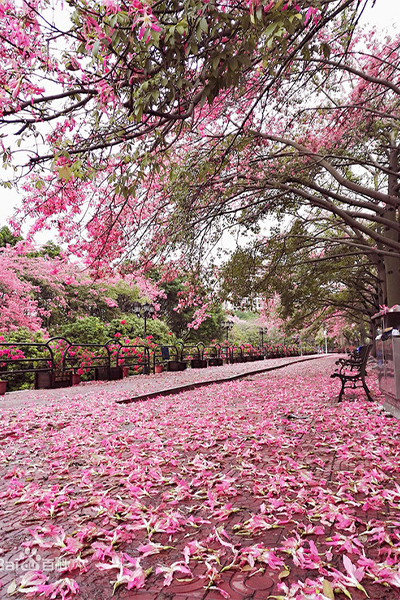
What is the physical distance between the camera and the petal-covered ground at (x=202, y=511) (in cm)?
201

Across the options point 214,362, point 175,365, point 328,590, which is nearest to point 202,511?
point 328,590

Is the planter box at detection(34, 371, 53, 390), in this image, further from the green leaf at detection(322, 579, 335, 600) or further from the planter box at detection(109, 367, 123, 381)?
the green leaf at detection(322, 579, 335, 600)

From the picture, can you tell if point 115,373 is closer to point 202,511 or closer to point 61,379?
point 61,379

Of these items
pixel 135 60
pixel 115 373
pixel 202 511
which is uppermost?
pixel 135 60

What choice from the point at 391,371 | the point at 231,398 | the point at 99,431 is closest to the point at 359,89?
the point at 391,371

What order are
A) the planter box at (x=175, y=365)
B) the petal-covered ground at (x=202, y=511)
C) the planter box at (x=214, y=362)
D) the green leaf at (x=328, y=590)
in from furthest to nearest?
the planter box at (x=214, y=362) < the planter box at (x=175, y=365) < the petal-covered ground at (x=202, y=511) < the green leaf at (x=328, y=590)

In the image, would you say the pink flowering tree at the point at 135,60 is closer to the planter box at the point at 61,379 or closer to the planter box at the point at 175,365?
the planter box at the point at 61,379

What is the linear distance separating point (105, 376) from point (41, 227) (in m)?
8.82

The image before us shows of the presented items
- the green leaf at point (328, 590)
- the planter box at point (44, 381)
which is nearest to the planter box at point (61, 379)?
the planter box at point (44, 381)

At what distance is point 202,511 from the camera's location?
290 cm

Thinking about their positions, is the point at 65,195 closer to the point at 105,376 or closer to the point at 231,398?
the point at 231,398

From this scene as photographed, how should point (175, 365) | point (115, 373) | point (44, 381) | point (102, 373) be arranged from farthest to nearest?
point (175, 365) → point (115, 373) → point (102, 373) → point (44, 381)

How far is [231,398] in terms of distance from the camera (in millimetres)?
9148

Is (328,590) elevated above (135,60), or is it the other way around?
(135,60)
